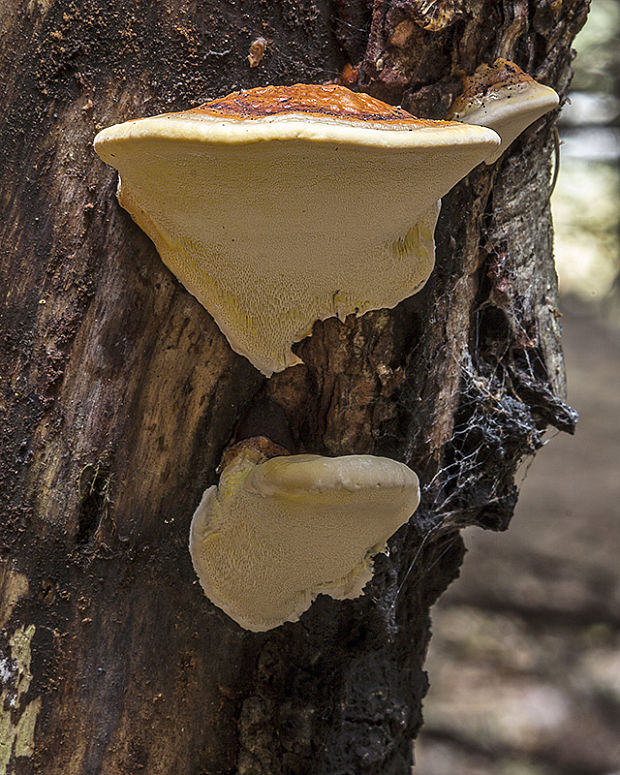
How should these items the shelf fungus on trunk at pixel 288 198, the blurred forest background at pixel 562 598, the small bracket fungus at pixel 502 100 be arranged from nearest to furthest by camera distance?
the shelf fungus on trunk at pixel 288 198, the small bracket fungus at pixel 502 100, the blurred forest background at pixel 562 598

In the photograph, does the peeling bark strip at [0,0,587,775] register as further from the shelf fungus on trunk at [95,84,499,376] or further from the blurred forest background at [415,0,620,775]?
the blurred forest background at [415,0,620,775]

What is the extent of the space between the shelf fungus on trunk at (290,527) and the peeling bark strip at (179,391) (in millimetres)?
46

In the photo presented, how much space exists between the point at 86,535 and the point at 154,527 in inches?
5.3

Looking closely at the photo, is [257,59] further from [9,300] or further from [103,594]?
[103,594]

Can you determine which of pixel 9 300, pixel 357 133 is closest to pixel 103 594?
pixel 9 300

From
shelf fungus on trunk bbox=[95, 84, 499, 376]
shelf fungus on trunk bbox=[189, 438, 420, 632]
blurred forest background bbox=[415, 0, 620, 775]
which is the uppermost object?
shelf fungus on trunk bbox=[95, 84, 499, 376]

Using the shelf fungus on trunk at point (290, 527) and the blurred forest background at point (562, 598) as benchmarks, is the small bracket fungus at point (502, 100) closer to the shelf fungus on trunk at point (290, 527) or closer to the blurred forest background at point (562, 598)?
the shelf fungus on trunk at point (290, 527)

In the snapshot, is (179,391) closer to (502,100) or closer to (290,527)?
(290,527)

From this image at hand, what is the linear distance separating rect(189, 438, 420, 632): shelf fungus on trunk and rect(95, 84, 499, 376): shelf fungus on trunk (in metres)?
0.27

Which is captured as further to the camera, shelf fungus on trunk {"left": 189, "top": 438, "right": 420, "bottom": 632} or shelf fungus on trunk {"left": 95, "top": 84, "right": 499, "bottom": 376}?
shelf fungus on trunk {"left": 189, "top": 438, "right": 420, "bottom": 632}

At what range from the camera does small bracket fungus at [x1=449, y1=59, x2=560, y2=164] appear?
4.47ft

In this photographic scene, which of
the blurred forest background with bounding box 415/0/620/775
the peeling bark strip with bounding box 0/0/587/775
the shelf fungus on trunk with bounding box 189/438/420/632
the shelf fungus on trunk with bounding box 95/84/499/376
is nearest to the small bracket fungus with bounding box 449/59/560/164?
the peeling bark strip with bounding box 0/0/587/775

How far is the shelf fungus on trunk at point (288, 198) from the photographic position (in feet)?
3.30

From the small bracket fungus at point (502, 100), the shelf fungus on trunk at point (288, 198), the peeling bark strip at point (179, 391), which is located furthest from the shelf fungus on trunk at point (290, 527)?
the small bracket fungus at point (502, 100)
